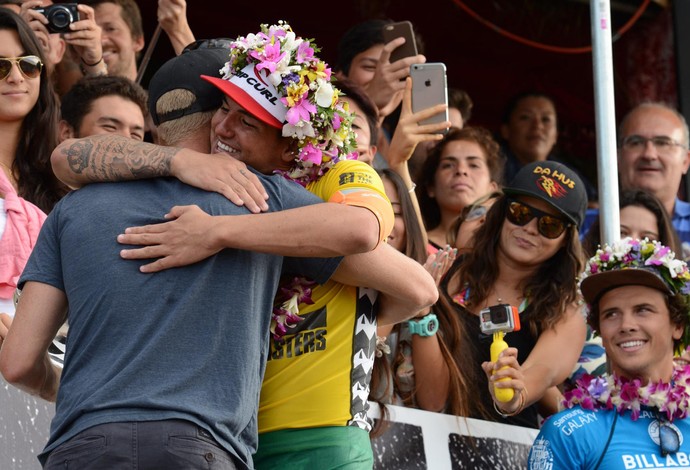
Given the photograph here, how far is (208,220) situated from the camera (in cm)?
289

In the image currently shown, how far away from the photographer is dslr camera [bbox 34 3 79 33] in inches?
214

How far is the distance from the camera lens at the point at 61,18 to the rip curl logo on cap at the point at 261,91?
8.28 feet

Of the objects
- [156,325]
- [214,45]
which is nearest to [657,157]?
[214,45]

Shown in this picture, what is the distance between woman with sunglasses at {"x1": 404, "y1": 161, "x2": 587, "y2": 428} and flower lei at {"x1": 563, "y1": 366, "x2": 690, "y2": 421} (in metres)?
Answer: 0.28

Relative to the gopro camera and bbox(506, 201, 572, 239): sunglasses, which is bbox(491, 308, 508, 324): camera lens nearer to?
the gopro camera

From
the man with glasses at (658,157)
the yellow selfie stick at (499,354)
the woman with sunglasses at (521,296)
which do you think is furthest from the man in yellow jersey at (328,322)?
the man with glasses at (658,157)

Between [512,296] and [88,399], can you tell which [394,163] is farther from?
[88,399]

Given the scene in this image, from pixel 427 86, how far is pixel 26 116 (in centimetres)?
187

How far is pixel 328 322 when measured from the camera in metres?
3.27

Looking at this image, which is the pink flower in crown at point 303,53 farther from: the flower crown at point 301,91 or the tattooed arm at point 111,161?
the tattooed arm at point 111,161

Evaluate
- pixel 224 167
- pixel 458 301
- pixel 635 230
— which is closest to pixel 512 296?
pixel 458 301

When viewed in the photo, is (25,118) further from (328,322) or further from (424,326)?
(328,322)

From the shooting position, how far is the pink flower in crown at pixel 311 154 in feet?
10.4

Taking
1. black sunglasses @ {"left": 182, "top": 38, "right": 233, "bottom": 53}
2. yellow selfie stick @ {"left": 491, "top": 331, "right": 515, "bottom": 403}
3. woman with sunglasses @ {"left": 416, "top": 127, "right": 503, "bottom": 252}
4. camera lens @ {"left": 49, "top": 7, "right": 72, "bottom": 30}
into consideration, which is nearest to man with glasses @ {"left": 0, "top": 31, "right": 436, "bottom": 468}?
black sunglasses @ {"left": 182, "top": 38, "right": 233, "bottom": 53}
